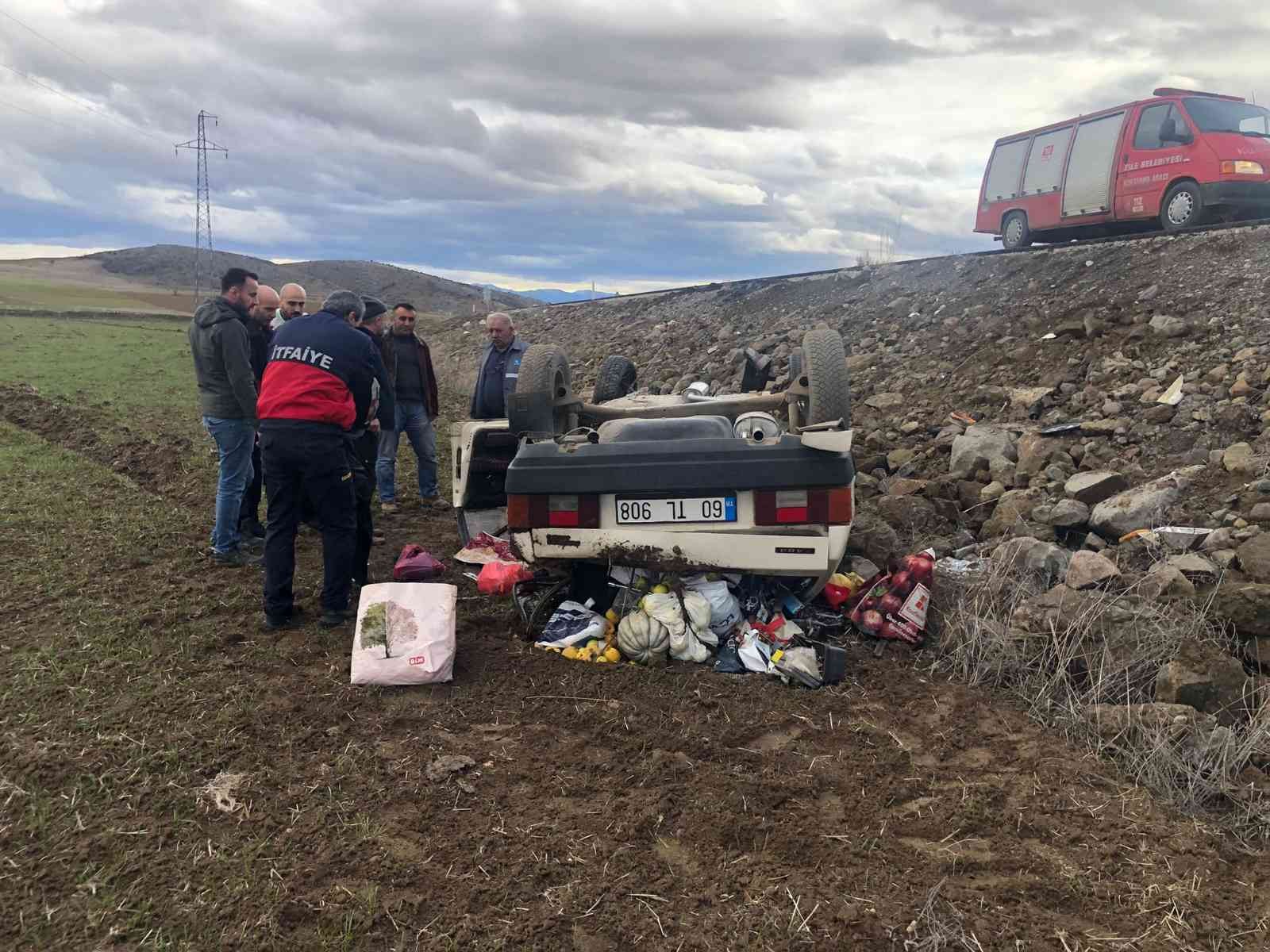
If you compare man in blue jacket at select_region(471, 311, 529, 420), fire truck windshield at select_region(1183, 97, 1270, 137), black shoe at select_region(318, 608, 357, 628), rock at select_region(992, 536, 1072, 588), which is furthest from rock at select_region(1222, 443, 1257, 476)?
fire truck windshield at select_region(1183, 97, 1270, 137)

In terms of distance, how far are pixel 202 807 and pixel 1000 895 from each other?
2470mm

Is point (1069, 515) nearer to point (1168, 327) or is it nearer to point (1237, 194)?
point (1168, 327)

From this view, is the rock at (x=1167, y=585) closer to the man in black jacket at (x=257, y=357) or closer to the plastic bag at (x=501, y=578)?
the plastic bag at (x=501, y=578)

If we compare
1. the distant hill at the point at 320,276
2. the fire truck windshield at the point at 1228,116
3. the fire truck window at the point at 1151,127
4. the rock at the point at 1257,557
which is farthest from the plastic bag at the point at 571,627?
the distant hill at the point at 320,276

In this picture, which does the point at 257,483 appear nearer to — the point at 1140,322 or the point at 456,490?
the point at 456,490

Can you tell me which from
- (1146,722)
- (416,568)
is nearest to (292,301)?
(416,568)

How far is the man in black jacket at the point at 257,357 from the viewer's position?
19.4 feet

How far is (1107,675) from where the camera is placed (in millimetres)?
3543

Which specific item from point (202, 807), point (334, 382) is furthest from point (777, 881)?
point (334, 382)

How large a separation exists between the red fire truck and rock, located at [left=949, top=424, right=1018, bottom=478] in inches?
243

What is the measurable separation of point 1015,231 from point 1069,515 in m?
10.8

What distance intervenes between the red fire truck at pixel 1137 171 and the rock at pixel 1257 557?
8061mm

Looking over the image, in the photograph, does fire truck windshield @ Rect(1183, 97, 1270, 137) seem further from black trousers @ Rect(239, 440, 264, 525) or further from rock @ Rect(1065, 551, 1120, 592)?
black trousers @ Rect(239, 440, 264, 525)

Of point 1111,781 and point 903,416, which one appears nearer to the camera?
point 1111,781
